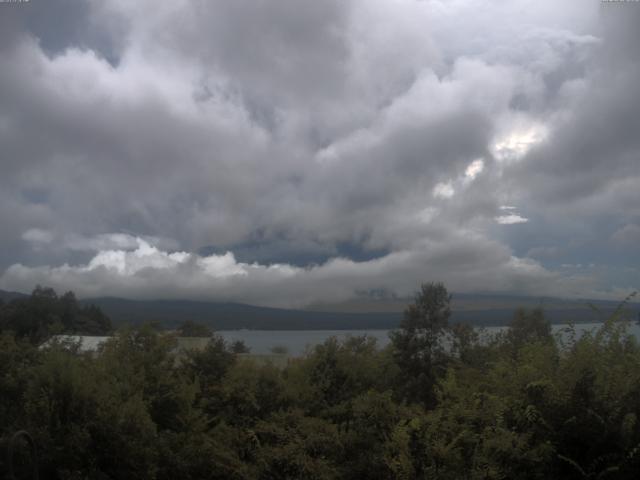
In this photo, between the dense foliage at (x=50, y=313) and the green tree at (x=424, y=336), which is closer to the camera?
the green tree at (x=424, y=336)

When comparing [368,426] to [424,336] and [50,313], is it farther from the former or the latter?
[50,313]

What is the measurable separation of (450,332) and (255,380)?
14892 mm

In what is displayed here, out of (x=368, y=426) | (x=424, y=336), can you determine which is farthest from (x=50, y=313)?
(x=368, y=426)

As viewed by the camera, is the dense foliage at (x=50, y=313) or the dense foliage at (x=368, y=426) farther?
the dense foliage at (x=50, y=313)

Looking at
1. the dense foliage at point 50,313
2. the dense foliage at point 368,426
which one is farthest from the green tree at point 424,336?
the dense foliage at point 50,313

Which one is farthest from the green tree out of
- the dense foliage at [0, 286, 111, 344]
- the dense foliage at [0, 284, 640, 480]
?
the dense foliage at [0, 286, 111, 344]

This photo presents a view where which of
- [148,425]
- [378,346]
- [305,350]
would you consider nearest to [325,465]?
[148,425]

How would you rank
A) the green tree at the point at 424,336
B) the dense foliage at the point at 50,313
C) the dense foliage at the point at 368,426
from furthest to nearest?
the dense foliage at the point at 50,313 < the green tree at the point at 424,336 < the dense foliage at the point at 368,426

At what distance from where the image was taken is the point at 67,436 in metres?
8.21

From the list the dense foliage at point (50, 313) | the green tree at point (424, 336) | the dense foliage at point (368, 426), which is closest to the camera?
the dense foliage at point (368, 426)

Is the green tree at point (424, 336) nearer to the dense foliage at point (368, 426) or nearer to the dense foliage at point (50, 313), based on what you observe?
the dense foliage at point (368, 426)

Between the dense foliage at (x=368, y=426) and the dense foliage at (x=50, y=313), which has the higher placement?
the dense foliage at (x=50, y=313)

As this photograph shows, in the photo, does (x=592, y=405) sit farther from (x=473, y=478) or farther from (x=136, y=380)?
(x=136, y=380)

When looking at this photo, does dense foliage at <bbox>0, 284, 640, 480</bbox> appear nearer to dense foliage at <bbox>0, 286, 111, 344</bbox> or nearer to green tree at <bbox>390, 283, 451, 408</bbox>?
green tree at <bbox>390, 283, 451, 408</bbox>
